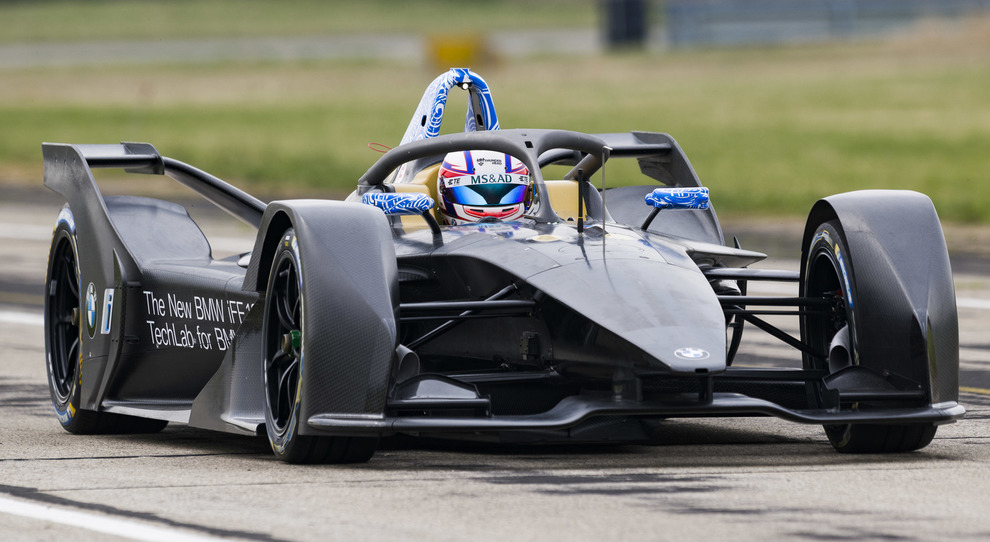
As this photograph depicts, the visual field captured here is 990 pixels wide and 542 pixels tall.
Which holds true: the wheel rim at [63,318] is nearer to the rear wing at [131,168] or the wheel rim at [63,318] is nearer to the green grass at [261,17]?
the rear wing at [131,168]

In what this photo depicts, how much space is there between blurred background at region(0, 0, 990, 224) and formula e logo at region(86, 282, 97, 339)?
14.8 metres

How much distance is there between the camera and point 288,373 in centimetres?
804

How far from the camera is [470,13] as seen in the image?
86.8 metres

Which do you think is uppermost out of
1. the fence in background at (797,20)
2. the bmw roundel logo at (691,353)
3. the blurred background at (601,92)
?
the fence in background at (797,20)

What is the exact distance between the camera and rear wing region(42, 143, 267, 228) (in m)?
10.3

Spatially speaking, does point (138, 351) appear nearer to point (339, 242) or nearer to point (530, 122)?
point (339, 242)

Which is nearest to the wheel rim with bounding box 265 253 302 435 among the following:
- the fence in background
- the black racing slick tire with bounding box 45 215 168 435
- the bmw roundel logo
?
the bmw roundel logo


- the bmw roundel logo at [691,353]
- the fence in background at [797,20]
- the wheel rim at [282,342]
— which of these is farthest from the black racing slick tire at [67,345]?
the fence in background at [797,20]

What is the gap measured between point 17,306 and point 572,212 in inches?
351

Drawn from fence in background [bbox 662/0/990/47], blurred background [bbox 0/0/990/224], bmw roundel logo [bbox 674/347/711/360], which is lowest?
blurred background [bbox 0/0/990/224]

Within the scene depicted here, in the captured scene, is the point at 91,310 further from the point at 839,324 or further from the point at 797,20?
the point at 797,20

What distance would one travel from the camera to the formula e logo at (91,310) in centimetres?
981

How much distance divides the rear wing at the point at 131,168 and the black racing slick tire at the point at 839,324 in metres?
3.36

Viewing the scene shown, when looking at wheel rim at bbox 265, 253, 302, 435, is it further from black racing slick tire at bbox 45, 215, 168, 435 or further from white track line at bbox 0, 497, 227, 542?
black racing slick tire at bbox 45, 215, 168, 435
